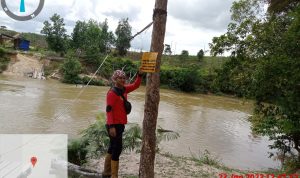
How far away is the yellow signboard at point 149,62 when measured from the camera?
13.6ft

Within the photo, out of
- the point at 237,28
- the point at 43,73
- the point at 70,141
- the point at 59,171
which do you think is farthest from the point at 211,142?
the point at 43,73

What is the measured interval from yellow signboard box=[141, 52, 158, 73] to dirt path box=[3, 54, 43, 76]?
30.7 metres

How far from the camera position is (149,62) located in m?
4.18

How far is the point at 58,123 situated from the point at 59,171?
913cm

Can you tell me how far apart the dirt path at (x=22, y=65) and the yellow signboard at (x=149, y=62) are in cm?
3070

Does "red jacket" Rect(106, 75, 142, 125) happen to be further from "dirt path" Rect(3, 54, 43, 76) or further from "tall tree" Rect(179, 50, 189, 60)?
"tall tree" Rect(179, 50, 189, 60)

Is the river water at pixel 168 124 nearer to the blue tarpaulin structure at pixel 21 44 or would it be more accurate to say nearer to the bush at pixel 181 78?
the bush at pixel 181 78

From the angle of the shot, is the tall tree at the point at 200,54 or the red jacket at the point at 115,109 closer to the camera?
the red jacket at the point at 115,109

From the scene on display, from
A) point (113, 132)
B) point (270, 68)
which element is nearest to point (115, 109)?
point (113, 132)

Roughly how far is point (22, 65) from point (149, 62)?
32.1 m

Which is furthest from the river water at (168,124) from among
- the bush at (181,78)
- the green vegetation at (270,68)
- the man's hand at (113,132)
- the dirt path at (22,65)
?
the bush at (181,78)

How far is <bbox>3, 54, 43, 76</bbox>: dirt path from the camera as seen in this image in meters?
32.5

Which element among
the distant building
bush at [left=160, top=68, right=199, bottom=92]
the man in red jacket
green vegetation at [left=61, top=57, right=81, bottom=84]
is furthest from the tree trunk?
the distant building

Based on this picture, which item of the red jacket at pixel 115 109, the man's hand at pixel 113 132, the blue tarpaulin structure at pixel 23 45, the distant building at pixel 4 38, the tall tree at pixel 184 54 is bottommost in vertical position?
the man's hand at pixel 113 132
